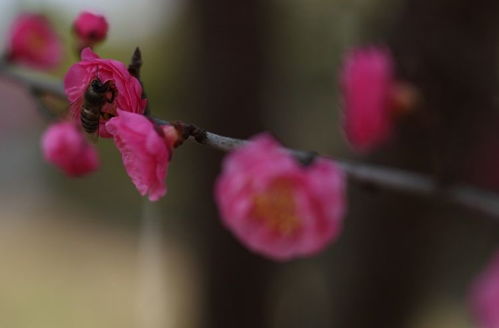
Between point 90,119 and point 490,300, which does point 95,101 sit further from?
point 490,300

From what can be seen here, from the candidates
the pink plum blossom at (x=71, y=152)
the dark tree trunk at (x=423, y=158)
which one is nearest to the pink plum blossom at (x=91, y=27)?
the pink plum blossom at (x=71, y=152)

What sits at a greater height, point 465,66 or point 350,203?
point 465,66

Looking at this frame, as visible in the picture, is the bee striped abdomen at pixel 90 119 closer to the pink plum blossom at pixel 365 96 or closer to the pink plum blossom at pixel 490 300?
the pink plum blossom at pixel 365 96

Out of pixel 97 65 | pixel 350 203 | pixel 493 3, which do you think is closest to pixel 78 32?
pixel 97 65

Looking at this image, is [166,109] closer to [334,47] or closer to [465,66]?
[334,47]

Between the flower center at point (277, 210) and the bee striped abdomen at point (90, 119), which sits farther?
the flower center at point (277, 210)

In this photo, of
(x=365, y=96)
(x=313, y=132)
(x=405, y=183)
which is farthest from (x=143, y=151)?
(x=313, y=132)
